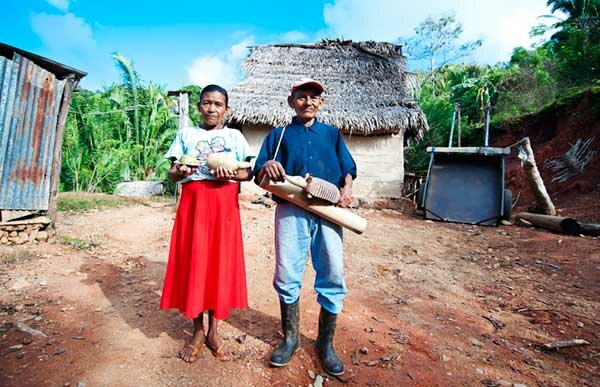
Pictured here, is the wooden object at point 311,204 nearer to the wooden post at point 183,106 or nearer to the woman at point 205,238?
the woman at point 205,238

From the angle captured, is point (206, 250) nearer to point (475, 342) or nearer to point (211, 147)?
point (211, 147)

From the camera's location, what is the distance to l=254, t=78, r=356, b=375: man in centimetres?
191

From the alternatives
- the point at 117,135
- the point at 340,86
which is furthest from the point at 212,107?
the point at 117,135

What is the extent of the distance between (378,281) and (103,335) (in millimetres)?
2440

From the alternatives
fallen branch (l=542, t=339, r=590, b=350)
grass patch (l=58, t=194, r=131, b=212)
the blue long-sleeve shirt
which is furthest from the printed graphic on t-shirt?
grass patch (l=58, t=194, r=131, b=212)

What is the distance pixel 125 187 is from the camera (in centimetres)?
932

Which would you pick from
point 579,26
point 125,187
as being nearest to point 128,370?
point 125,187

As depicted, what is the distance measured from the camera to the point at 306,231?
76.0 inches

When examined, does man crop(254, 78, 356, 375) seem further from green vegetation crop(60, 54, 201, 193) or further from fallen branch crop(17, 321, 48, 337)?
green vegetation crop(60, 54, 201, 193)

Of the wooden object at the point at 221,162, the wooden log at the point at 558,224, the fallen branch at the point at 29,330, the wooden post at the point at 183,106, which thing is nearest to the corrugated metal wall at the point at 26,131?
the fallen branch at the point at 29,330

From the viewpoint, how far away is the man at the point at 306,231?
191cm

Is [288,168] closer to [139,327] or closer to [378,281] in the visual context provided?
[139,327]

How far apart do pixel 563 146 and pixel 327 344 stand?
10.7m

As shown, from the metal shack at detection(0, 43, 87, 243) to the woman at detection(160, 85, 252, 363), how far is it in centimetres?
338
